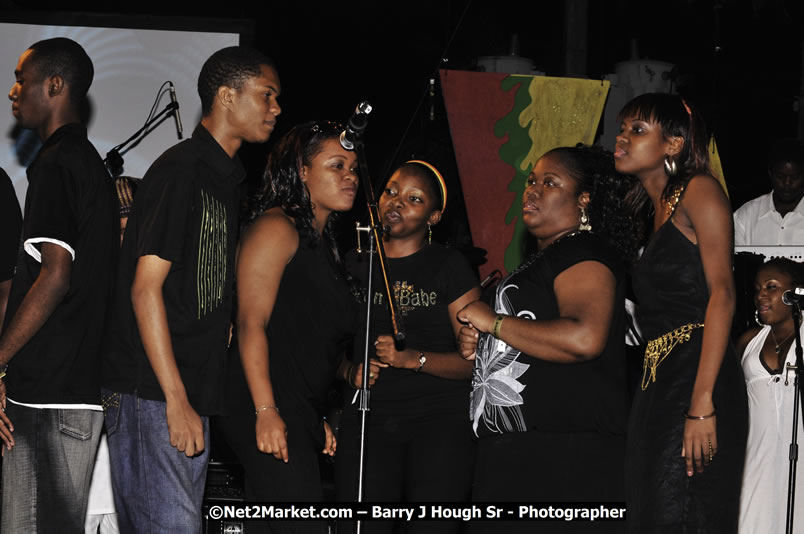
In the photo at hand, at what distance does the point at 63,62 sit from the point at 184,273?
39.6 inches

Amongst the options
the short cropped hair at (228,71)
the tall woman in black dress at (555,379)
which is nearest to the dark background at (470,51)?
the short cropped hair at (228,71)

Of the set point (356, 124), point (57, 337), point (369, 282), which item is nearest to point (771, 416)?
point (369, 282)

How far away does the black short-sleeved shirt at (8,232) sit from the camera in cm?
342

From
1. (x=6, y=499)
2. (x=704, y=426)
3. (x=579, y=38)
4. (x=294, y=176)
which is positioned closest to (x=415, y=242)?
(x=294, y=176)

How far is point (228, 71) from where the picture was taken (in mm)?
2980

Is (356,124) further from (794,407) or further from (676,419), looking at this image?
(794,407)

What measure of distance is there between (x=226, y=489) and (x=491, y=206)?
3008 millimetres

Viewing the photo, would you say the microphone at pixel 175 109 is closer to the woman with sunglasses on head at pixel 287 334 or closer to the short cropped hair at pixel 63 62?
the short cropped hair at pixel 63 62

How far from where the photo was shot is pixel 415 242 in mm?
4242

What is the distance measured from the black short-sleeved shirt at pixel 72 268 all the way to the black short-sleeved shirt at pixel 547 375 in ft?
4.33

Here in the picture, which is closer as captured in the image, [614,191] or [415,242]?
[614,191]

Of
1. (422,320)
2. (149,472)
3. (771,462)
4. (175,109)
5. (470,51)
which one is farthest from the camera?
(470,51)

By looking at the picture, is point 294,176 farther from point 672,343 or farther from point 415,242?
point 672,343

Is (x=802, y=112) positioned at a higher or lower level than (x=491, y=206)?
higher
